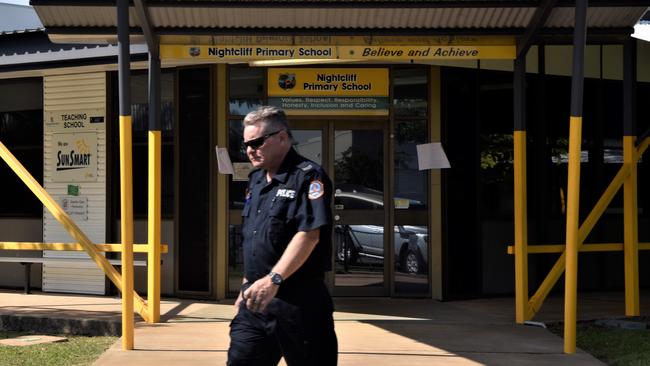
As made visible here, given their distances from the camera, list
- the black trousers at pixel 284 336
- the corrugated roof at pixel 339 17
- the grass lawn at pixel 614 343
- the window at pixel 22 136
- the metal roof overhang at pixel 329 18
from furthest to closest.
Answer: the window at pixel 22 136 → the corrugated roof at pixel 339 17 → the metal roof overhang at pixel 329 18 → the grass lawn at pixel 614 343 → the black trousers at pixel 284 336

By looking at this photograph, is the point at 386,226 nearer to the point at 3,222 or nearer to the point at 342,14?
the point at 342,14

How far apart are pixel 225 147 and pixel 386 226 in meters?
2.11

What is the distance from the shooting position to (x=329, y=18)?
8305 millimetres

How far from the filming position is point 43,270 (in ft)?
37.0

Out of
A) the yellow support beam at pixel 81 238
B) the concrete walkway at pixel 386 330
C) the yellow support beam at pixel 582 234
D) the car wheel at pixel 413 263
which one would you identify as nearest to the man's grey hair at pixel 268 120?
the concrete walkway at pixel 386 330

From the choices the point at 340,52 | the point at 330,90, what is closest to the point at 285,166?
→ the point at 340,52

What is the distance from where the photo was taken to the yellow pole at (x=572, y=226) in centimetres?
702

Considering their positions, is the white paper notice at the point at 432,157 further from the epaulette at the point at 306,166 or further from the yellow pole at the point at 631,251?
the epaulette at the point at 306,166

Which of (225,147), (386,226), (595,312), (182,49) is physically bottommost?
(595,312)

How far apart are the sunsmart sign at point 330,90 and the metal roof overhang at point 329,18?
190 cm

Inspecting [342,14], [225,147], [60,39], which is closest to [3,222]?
[225,147]

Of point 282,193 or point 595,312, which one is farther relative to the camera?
point 595,312

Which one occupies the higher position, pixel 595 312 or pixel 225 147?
pixel 225 147

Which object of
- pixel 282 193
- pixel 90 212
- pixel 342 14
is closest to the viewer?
pixel 282 193
